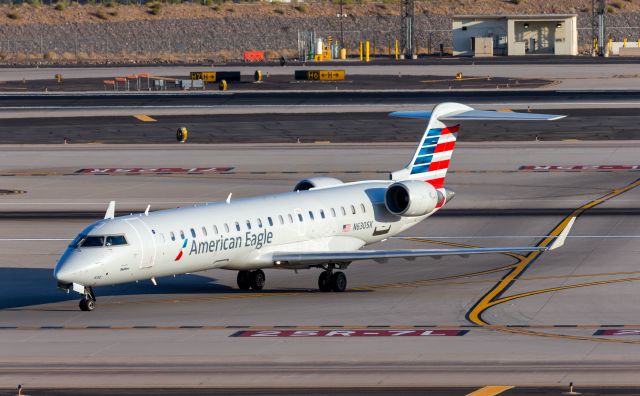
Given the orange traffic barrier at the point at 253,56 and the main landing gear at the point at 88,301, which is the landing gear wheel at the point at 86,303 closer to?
the main landing gear at the point at 88,301

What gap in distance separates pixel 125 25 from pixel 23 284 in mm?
145952

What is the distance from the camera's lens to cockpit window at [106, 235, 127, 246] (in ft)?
108

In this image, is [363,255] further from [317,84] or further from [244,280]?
[317,84]

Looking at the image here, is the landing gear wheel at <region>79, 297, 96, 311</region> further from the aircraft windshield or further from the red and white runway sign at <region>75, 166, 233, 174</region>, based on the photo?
the red and white runway sign at <region>75, 166, 233, 174</region>

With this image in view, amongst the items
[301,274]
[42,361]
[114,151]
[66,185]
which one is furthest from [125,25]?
[42,361]

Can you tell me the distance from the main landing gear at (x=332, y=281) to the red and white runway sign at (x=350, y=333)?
18.9 ft

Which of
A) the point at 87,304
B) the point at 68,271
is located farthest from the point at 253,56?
the point at 68,271

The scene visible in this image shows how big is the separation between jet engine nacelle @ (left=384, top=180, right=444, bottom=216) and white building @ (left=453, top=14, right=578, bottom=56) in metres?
122

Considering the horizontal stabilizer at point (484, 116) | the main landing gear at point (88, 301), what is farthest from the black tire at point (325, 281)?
the horizontal stabilizer at point (484, 116)

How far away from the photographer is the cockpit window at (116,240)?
3284cm

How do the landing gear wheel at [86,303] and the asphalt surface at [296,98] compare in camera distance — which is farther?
the asphalt surface at [296,98]

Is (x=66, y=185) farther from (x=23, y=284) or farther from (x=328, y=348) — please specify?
(x=328, y=348)

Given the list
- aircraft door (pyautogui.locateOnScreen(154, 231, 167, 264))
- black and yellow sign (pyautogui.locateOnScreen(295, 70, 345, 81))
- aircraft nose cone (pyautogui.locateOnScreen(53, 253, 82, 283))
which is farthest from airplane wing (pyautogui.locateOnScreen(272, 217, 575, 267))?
black and yellow sign (pyautogui.locateOnScreen(295, 70, 345, 81))

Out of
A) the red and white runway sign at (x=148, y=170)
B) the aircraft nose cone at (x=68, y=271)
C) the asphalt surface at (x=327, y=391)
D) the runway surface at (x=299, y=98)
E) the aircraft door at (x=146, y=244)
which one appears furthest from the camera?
the runway surface at (x=299, y=98)
